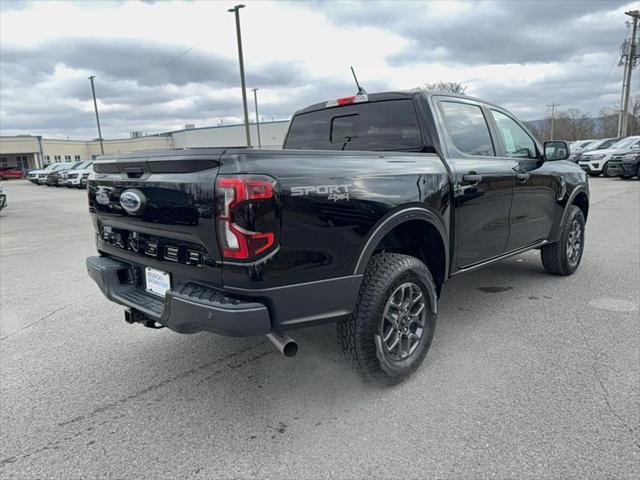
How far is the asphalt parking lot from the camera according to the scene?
2.32m

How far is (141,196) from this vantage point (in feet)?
8.78

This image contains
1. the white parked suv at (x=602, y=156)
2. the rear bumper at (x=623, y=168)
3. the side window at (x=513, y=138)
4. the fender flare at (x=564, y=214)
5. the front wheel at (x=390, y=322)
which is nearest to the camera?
the front wheel at (x=390, y=322)

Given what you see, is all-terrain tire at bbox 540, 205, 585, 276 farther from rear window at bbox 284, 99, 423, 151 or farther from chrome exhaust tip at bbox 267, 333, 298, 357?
chrome exhaust tip at bbox 267, 333, 298, 357

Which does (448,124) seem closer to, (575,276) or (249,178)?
(249,178)

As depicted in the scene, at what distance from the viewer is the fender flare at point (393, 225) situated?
269 centimetres

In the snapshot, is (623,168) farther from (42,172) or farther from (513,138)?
(42,172)

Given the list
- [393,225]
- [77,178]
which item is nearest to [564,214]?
[393,225]

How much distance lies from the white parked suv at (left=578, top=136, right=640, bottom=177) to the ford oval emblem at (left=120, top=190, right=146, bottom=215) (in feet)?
73.2

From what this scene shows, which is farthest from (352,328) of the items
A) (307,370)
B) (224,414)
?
(224,414)

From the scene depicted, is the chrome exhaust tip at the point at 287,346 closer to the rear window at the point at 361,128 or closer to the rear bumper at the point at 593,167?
the rear window at the point at 361,128

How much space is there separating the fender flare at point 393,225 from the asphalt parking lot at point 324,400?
88 cm

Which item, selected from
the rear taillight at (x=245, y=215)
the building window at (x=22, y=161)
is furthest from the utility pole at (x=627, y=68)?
the building window at (x=22, y=161)

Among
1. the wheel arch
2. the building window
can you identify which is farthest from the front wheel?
the building window

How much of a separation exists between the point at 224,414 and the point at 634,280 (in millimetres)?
4728
